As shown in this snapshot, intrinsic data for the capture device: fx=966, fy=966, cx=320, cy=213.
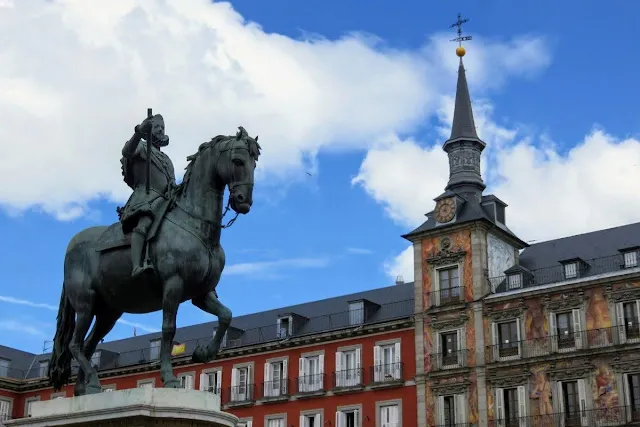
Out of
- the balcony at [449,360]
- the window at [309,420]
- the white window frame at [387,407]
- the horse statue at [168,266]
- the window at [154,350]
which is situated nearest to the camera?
the horse statue at [168,266]

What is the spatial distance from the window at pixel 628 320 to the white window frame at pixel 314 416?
56.9ft

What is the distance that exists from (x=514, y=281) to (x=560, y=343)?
15.3ft

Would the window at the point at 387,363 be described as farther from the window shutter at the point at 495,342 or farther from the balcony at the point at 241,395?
the balcony at the point at 241,395

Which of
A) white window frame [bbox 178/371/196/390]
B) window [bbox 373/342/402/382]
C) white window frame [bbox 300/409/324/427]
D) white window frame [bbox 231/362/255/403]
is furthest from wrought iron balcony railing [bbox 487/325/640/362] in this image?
white window frame [bbox 178/371/196/390]

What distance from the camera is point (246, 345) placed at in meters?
58.0

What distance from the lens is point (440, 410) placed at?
49.3m

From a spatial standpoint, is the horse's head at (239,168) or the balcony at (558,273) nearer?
the horse's head at (239,168)

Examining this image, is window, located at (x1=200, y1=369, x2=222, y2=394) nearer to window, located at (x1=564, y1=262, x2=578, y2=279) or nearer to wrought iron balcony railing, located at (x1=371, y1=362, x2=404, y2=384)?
wrought iron balcony railing, located at (x1=371, y1=362, x2=404, y2=384)

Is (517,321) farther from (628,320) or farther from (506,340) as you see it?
(628,320)

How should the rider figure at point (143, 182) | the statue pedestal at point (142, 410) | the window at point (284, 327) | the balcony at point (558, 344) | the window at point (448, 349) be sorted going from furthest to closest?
the window at point (284, 327) < the window at point (448, 349) < the balcony at point (558, 344) < the rider figure at point (143, 182) < the statue pedestal at point (142, 410)

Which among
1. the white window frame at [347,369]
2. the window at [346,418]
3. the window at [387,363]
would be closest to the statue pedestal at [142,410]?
the window at [387,363]

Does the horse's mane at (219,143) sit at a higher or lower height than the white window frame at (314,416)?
lower

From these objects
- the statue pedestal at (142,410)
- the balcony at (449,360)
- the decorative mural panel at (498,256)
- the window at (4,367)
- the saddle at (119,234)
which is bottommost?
the statue pedestal at (142,410)

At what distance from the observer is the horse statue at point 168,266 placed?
459 inches
